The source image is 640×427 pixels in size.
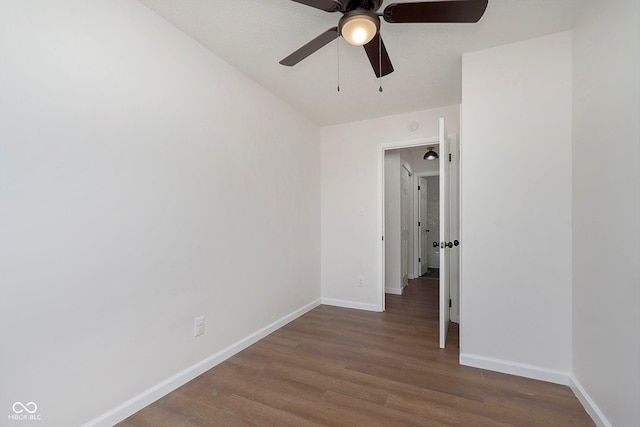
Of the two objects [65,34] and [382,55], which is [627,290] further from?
[65,34]

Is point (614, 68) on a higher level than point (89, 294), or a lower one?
higher

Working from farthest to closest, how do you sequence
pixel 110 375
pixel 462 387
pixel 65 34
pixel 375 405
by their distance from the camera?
pixel 462 387
pixel 375 405
pixel 110 375
pixel 65 34

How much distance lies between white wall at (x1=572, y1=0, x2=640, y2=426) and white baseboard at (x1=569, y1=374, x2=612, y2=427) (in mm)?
21

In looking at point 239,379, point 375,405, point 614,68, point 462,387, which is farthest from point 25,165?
point 614,68

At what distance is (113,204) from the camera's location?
159 cm

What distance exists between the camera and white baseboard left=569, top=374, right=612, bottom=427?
1.51 metres

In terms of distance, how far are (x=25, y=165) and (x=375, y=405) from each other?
2.24 meters

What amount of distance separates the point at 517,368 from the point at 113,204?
295 cm

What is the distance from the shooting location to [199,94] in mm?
2146

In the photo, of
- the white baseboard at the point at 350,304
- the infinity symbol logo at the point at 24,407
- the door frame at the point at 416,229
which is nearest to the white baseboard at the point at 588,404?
the white baseboard at the point at 350,304

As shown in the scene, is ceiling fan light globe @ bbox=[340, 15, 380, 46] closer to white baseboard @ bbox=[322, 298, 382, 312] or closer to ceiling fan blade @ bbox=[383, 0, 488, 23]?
ceiling fan blade @ bbox=[383, 0, 488, 23]

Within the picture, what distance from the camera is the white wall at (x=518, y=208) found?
1992mm

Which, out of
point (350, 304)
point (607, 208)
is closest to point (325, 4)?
point (607, 208)

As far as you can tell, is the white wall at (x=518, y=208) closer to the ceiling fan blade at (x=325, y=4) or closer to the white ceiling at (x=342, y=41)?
the white ceiling at (x=342, y=41)
